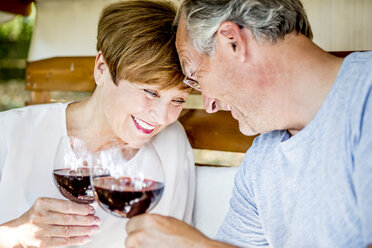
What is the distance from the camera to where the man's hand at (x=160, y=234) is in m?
1.06

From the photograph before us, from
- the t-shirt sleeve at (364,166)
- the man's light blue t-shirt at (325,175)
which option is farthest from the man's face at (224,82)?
the t-shirt sleeve at (364,166)

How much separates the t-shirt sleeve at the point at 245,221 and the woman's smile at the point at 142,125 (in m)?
0.40

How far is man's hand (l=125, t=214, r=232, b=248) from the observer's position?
1.06 meters

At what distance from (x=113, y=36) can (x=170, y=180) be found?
A: 2.23 feet

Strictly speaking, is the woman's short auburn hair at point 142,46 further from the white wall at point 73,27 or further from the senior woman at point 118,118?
the white wall at point 73,27

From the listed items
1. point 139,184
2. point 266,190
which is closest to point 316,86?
point 266,190

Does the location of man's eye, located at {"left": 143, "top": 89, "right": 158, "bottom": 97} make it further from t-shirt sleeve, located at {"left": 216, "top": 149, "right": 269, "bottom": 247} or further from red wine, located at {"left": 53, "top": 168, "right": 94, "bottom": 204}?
red wine, located at {"left": 53, "top": 168, "right": 94, "bottom": 204}

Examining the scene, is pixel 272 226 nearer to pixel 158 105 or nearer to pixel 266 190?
pixel 266 190

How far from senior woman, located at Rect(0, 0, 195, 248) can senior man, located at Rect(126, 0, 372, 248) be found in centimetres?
19

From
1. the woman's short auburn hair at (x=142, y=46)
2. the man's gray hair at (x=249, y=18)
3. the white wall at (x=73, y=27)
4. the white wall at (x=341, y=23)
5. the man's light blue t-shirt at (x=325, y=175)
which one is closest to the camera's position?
the man's light blue t-shirt at (x=325, y=175)

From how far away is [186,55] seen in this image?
1543mm

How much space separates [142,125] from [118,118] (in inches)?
4.2

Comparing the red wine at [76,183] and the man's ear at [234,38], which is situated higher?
the man's ear at [234,38]

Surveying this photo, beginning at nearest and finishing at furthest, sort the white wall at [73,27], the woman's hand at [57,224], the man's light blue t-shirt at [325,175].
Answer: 1. the man's light blue t-shirt at [325,175]
2. the woman's hand at [57,224]
3. the white wall at [73,27]
